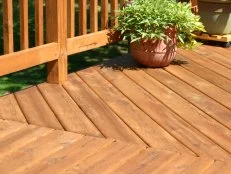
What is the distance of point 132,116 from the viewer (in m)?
3.74

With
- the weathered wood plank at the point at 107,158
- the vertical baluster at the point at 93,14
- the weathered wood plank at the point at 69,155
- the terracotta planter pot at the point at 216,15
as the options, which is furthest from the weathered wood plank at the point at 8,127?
the terracotta planter pot at the point at 216,15

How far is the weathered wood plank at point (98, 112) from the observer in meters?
3.39

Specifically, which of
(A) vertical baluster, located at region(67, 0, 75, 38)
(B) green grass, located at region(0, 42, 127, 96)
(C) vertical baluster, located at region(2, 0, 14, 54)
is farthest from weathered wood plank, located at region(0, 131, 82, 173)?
(B) green grass, located at region(0, 42, 127, 96)

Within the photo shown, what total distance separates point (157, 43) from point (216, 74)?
2.25 ft

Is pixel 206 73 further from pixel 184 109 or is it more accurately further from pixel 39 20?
pixel 39 20

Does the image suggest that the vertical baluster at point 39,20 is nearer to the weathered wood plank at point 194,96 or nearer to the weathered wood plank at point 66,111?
the weathered wood plank at point 66,111

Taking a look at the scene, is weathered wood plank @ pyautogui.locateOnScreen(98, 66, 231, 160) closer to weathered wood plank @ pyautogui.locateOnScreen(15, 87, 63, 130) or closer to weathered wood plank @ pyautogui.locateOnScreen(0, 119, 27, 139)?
weathered wood plank @ pyautogui.locateOnScreen(15, 87, 63, 130)

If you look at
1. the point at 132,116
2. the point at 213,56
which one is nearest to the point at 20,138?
the point at 132,116

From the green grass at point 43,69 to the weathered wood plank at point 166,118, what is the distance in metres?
1.11

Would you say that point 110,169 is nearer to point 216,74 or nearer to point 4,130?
point 4,130

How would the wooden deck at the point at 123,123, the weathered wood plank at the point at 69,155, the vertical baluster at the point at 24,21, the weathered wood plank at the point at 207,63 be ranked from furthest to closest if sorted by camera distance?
the weathered wood plank at the point at 207,63 < the vertical baluster at the point at 24,21 < the wooden deck at the point at 123,123 < the weathered wood plank at the point at 69,155

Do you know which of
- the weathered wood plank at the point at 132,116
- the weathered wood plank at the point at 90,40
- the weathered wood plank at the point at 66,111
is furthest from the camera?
the weathered wood plank at the point at 90,40

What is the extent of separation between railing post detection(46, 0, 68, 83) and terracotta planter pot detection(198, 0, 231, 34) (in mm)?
2309

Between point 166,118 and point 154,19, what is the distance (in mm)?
1379
